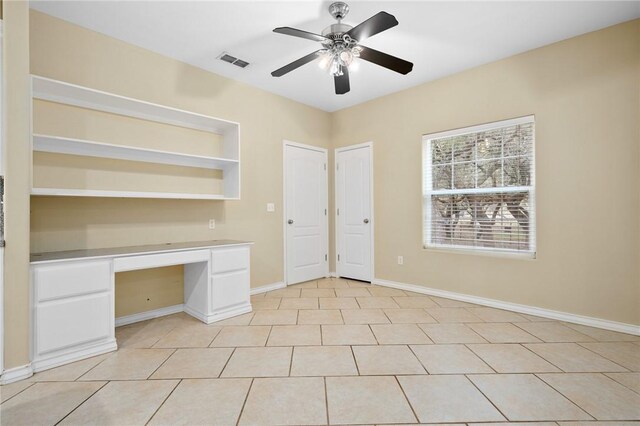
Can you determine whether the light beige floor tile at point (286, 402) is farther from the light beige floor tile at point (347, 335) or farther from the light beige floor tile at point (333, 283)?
the light beige floor tile at point (333, 283)

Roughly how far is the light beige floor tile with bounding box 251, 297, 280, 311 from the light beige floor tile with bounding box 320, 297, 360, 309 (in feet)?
1.78

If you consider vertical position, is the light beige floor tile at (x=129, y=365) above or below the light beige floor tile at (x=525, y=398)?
above

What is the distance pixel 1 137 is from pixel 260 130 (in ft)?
8.54

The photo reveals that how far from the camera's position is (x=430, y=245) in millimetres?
3996

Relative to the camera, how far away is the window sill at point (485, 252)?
323 cm

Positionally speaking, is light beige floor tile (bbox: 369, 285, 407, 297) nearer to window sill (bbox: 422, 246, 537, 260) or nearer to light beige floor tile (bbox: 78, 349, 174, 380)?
window sill (bbox: 422, 246, 537, 260)

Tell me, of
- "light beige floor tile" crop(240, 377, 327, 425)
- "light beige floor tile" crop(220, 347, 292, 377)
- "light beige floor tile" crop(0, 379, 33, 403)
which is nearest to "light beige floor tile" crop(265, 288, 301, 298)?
"light beige floor tile" crop(220, 347, 292, 377)

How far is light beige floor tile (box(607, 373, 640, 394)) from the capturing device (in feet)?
6.06

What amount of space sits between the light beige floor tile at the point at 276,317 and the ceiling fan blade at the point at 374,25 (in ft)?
8.54

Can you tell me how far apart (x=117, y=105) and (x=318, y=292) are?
309 cm

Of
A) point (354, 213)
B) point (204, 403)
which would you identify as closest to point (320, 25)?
point (354, 213)

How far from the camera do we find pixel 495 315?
3.17 meters

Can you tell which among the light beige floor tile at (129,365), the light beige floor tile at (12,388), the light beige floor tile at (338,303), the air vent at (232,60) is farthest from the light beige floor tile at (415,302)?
the air vent at (232,60)

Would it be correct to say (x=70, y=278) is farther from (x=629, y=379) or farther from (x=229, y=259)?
(x=629, y=379)
